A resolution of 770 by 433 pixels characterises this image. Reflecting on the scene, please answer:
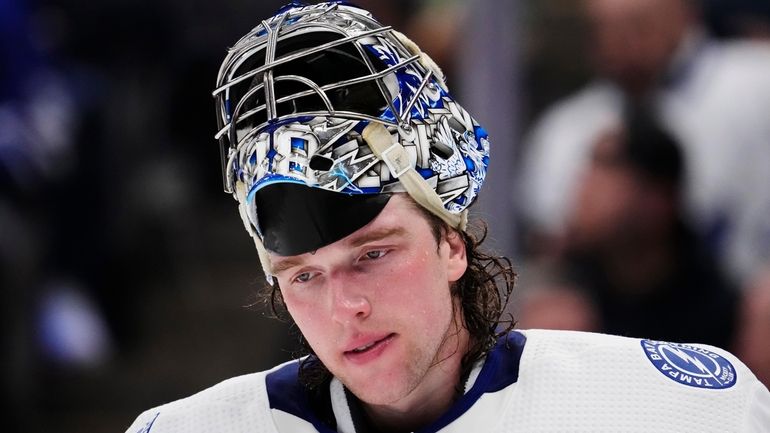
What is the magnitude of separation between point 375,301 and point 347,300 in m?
0.04

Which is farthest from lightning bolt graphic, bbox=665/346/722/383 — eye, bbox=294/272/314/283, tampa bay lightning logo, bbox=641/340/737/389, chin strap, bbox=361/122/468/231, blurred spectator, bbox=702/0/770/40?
blurred spectator, bbox=702/0/770/40

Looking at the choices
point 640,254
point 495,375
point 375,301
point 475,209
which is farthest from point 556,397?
point 640,254

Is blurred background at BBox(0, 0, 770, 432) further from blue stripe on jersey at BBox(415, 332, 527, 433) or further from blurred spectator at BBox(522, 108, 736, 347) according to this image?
blue stripe on jersey at BBox(415, 332, 527, 433)

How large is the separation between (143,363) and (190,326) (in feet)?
0.78

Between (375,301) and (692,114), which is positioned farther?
(692,114)

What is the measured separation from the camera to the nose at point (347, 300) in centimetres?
162

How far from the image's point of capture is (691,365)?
1.81 metres

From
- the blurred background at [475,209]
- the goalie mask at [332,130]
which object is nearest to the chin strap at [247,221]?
the goalie mask at [332,130]

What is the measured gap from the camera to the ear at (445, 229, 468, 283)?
69.8 inches

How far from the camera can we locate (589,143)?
354 centimetres

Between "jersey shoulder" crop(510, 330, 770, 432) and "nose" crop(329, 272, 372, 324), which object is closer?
"nose" crop(329, 272, 372, 324)

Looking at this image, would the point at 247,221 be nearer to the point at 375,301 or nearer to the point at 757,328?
the point at 375,301

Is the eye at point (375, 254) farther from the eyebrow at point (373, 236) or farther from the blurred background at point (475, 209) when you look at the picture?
the blurred background at point (475, 209)

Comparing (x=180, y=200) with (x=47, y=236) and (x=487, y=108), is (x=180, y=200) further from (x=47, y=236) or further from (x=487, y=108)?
(x=487, y=108)
